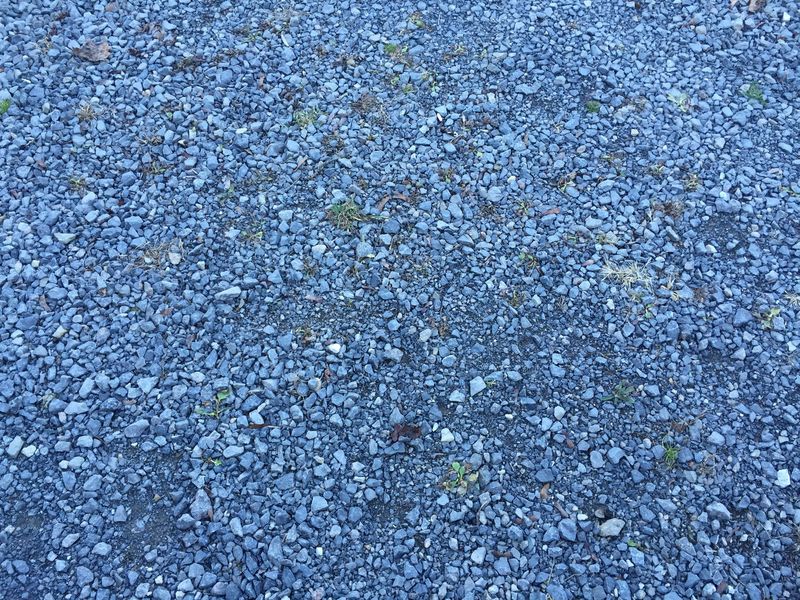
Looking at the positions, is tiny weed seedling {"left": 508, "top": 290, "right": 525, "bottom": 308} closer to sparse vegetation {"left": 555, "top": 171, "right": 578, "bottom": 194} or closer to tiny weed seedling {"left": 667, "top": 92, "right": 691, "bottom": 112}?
sparse vegetation {"left": 555, "top": 171, "right": 578, "bottom": 194}

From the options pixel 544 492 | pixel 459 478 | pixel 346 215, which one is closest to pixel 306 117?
pixel 346 215

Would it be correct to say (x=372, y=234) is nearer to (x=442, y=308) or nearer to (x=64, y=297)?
(x=442, y=308)

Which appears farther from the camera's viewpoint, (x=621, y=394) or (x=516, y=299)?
(x=516, y=299)

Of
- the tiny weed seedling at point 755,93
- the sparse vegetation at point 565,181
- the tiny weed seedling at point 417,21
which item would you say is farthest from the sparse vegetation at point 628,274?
the tiny weed seedling at point 417,21

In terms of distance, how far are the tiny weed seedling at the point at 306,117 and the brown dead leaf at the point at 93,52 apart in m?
2.00

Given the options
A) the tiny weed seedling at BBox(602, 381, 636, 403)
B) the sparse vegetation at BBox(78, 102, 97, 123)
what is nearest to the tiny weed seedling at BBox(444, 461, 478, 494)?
the tiny weed seedling at BBox(602, 381, 636, 403)

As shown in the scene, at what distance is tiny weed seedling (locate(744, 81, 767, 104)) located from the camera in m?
6.78

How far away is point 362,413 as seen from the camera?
497 cm

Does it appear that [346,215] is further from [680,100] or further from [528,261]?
[680,100]

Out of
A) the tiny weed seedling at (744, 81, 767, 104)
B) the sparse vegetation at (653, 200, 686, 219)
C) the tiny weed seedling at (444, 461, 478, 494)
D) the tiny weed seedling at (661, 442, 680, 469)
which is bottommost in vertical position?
the tiny weed seedling at (444, 461, 478, 494)

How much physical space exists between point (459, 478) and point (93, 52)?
5.30m

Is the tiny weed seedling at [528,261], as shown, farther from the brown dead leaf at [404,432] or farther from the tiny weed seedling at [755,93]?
the tiny weed seedling at [755,93]

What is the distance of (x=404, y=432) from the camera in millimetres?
4883

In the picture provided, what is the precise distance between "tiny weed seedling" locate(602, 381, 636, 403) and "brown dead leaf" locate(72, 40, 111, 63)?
551 cm
